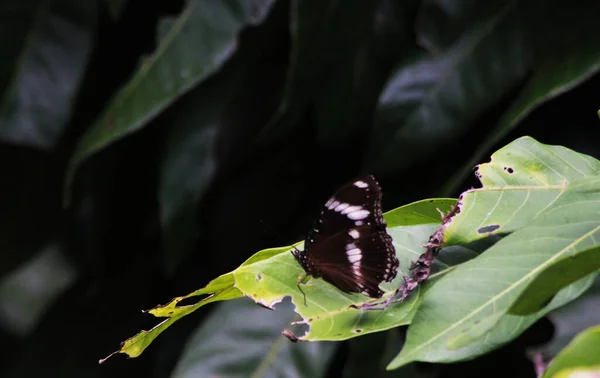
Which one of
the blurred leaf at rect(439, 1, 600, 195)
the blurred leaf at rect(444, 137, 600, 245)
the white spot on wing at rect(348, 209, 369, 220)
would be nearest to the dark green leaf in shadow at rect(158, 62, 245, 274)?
the blurred leaf at rect(439, 1, 600, 195)

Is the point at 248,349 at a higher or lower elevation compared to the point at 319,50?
lower

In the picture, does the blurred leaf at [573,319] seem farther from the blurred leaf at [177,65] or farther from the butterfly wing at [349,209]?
the blurred leaf at [177,65]

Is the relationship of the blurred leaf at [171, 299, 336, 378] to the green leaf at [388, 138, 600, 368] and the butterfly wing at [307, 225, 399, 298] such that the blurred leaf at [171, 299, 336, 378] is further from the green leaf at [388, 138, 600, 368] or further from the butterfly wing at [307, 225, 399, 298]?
the green leaf at [388, 138, 600, 368]

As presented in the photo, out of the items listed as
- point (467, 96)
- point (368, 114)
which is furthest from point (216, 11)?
point (467, 96)

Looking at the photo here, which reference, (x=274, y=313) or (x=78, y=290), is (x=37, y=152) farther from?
Result: (x=274, y=313)

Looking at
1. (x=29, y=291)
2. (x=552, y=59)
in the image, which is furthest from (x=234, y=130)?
(x=29, y=291)

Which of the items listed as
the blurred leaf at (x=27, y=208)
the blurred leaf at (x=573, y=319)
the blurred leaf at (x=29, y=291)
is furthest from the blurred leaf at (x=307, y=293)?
the blurred leaf at (x=29, y=291)

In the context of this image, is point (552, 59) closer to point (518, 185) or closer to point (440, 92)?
point (440, 92)
